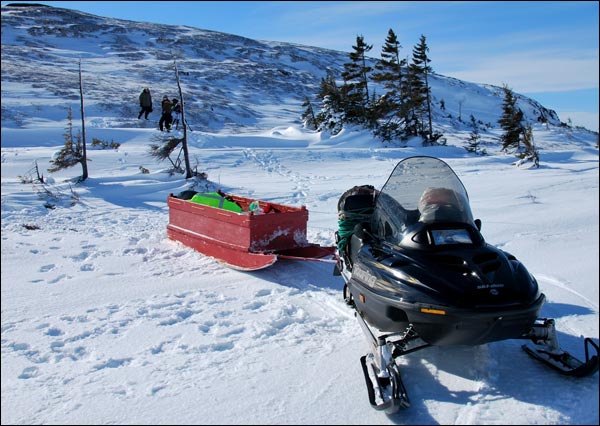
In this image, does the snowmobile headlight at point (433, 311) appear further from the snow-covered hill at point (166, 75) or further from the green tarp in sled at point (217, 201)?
the snow-covered hill at point (166, 75)

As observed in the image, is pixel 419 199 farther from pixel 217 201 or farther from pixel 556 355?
pixel 217 201

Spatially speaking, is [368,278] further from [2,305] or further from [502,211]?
[502,211]

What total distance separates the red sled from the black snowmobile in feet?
7.10

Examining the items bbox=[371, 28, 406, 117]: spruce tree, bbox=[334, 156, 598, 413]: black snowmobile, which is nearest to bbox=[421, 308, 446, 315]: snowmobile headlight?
bbox=[334, 156, 598, 413]: black snowmobile

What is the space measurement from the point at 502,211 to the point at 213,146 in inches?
549

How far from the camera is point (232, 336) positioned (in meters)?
4.10

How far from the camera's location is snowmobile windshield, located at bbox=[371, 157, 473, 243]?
366 cm

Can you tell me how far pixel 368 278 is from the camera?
142 inches

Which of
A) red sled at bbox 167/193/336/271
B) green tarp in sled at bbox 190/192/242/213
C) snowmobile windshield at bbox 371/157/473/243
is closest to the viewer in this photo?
snowmobile windshield at bbox 371/157/473/243

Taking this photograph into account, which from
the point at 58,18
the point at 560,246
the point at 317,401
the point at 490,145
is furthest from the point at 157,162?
the point at 58,18

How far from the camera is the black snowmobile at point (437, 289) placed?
2.95 metres

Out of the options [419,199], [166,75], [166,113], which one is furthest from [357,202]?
[166,75]

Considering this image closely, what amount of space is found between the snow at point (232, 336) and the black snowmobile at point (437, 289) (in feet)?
0.60

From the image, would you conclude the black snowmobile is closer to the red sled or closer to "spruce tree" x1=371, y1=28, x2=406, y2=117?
the red sled
